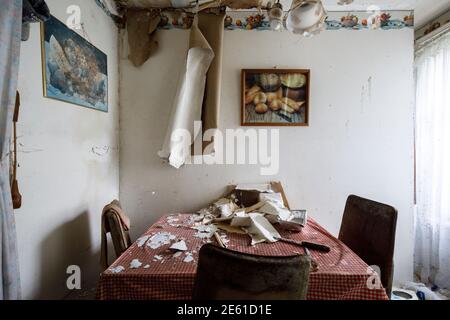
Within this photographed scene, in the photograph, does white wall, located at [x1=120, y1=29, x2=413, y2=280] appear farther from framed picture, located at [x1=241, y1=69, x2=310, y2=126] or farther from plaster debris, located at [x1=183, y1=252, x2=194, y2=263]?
plaster debris, located at [x1=183, y1=252, x2=194, y2=263]

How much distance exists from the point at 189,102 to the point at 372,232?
5.12 ft

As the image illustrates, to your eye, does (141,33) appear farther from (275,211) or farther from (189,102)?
(275,211)

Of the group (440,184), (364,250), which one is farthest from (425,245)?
(364,250)

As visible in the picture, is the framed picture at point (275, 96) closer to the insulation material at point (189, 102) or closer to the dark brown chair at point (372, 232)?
the insulation material at point (189, 102)

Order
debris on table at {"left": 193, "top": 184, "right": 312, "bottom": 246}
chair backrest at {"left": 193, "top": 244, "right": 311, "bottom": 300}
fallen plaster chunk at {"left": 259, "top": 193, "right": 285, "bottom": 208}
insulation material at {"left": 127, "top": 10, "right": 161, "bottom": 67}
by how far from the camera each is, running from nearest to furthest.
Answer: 1. chair backrest at {"left": 193, "top": 244, "right": 311, "bottom": 300}
2. debris on table at {"left": 193, "top": 184, "right": 312, "bottom": 246}
3. fallen plaster chunk at {"left": 259, "top": 193, "right": 285, "bottom": 208}
4. insulation material at {"left": 127, "top": 10, "right": 161, "bottom": 67}

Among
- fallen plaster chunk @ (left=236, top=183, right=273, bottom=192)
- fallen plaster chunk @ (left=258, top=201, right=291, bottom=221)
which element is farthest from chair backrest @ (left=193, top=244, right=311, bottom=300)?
fallen plaster chunk @ (left=236, top=183, right=273, bottom=192)

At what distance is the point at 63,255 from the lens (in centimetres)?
131

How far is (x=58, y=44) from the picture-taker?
4.06ft

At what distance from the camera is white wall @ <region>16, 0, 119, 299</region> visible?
1071 mm

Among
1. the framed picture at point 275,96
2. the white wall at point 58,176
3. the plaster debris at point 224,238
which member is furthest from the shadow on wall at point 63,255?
the framed picture at point 275,96

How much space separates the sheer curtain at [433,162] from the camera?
6.13ft

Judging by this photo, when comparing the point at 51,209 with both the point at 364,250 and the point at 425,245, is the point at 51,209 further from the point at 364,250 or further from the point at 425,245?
the point at 425,245

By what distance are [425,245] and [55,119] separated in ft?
10.1

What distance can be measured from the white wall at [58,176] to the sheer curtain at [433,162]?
2.79 m
